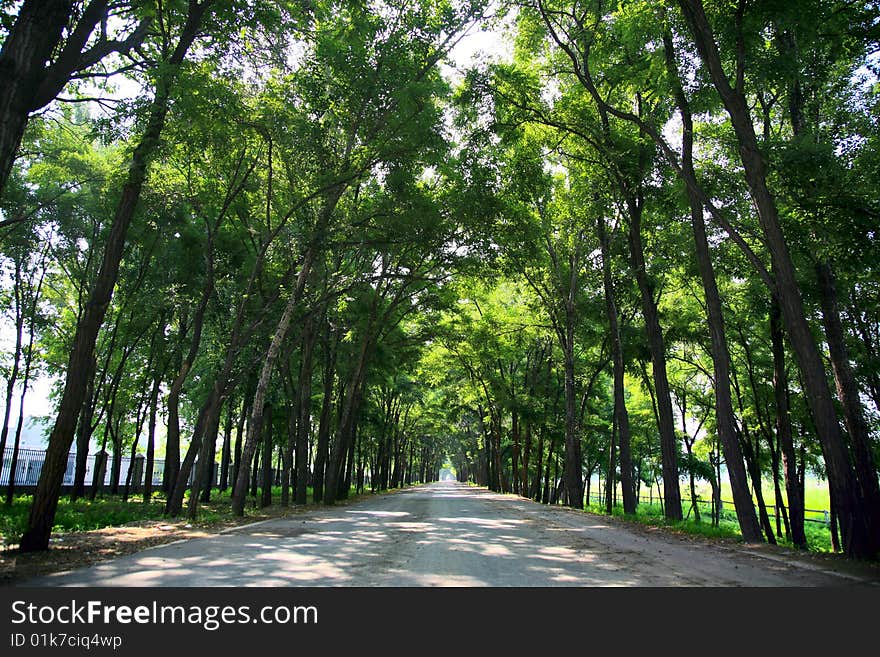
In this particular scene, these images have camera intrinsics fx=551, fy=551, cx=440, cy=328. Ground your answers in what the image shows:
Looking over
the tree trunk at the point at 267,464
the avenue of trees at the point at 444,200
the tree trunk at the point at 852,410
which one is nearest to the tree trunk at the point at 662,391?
the avenue of trees at the point at 444,200

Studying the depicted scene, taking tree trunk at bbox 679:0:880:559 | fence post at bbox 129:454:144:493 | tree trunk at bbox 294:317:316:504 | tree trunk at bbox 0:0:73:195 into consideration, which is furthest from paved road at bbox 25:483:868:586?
fence post at bbox 129:454:144:493

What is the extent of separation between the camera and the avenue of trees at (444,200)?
8.65 metres

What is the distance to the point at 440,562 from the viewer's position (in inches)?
270

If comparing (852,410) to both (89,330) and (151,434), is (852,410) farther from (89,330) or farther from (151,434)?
(151,434)

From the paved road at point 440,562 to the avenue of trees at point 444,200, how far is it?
190 centimetres

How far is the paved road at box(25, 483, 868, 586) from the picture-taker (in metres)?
5.60

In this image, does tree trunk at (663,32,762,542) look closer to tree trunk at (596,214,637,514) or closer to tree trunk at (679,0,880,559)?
tree trunk at (679,0,880,559)

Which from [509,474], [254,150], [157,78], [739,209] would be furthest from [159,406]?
[509,474]

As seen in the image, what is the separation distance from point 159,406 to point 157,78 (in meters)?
21.3

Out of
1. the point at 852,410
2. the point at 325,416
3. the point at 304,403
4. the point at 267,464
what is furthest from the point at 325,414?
the point at 852,410

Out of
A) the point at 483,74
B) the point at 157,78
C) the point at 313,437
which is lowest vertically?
the point at 313,437

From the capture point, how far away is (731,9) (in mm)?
9195

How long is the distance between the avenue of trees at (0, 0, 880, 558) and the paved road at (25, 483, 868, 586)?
1.90 meters

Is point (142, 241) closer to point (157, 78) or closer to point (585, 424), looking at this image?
point (157, 78)
